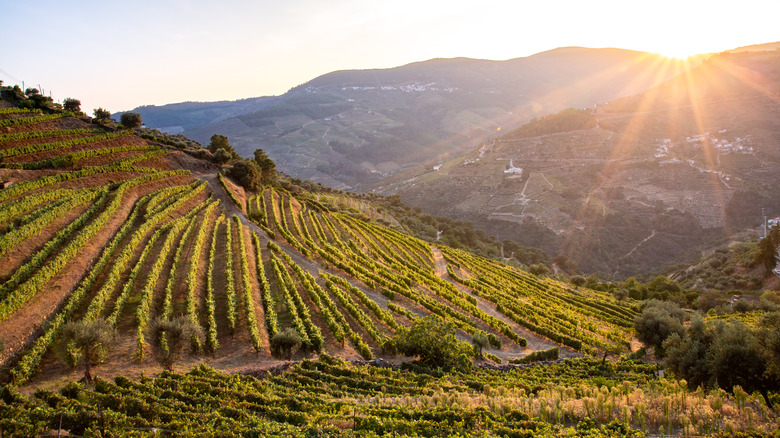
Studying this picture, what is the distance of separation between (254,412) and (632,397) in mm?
14528

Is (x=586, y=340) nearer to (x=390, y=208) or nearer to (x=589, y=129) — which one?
(x=390, y=208)

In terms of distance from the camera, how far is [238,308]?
1067 inches

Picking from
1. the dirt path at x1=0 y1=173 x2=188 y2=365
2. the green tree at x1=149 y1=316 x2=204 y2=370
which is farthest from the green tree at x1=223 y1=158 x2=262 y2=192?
the green tree at x1=149 y1=316 x2=204 y2=370

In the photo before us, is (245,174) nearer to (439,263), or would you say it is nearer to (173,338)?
(439,263)

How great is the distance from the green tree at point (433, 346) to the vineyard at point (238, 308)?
174cm

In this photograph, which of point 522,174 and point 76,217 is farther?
point 522,174

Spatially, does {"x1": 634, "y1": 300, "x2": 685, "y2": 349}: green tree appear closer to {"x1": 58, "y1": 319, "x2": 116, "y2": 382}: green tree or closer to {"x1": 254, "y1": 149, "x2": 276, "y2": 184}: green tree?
{"x1": 58, "y1": 319, "x2": 116, "y2": 382}: green tree

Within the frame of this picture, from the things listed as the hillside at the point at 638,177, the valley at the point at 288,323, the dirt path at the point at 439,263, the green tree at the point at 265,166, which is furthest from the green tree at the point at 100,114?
the hillside at the point at 638,177

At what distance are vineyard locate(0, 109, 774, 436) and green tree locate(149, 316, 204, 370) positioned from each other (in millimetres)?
630

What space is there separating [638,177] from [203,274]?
427 ft

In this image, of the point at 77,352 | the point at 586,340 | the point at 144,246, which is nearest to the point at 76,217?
the point at 144,246

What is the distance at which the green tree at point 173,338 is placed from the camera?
19.4 meters

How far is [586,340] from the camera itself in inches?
1387

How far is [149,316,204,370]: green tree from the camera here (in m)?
19.4
